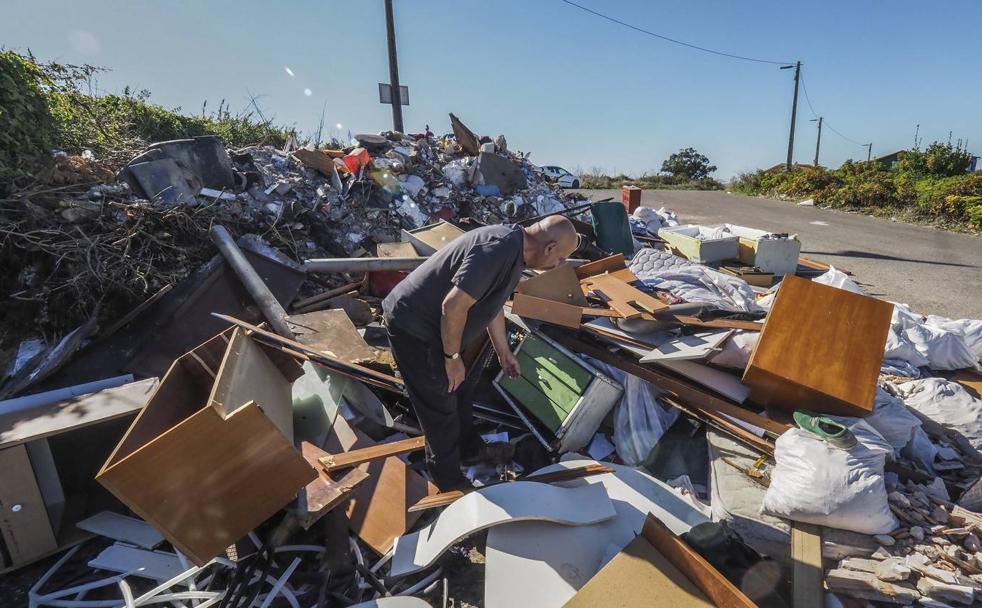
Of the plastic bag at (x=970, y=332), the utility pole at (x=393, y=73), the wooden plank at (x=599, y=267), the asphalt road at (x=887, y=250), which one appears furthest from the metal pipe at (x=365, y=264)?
the utility pole at (x=393, y=73)

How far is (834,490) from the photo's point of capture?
76.3 inches

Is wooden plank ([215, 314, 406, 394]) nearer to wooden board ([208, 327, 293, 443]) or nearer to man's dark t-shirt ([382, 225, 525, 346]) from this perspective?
wooden board ([208, 327, 293, 443])

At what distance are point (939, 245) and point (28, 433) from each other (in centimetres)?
1152

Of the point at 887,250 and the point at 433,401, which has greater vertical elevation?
the point at 433,401

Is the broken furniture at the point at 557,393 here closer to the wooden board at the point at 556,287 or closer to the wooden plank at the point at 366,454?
the wooden board at the point at 556,287

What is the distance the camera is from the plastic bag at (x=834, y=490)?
1.93 m

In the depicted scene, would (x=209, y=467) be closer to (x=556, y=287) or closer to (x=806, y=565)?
(x=556, y=287)

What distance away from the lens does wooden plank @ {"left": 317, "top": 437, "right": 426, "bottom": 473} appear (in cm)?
232

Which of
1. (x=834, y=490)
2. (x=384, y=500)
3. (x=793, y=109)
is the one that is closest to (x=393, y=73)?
(x=384, y=500)

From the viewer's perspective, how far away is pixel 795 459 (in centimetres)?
207

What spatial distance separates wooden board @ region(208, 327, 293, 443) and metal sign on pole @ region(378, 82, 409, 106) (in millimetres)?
8226

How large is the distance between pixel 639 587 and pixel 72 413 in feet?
9.13

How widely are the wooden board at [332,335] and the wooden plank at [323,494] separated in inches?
33.5

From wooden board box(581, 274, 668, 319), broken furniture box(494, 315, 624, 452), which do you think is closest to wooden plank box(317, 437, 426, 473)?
broken furniture box(494, 315, 624, 452)
